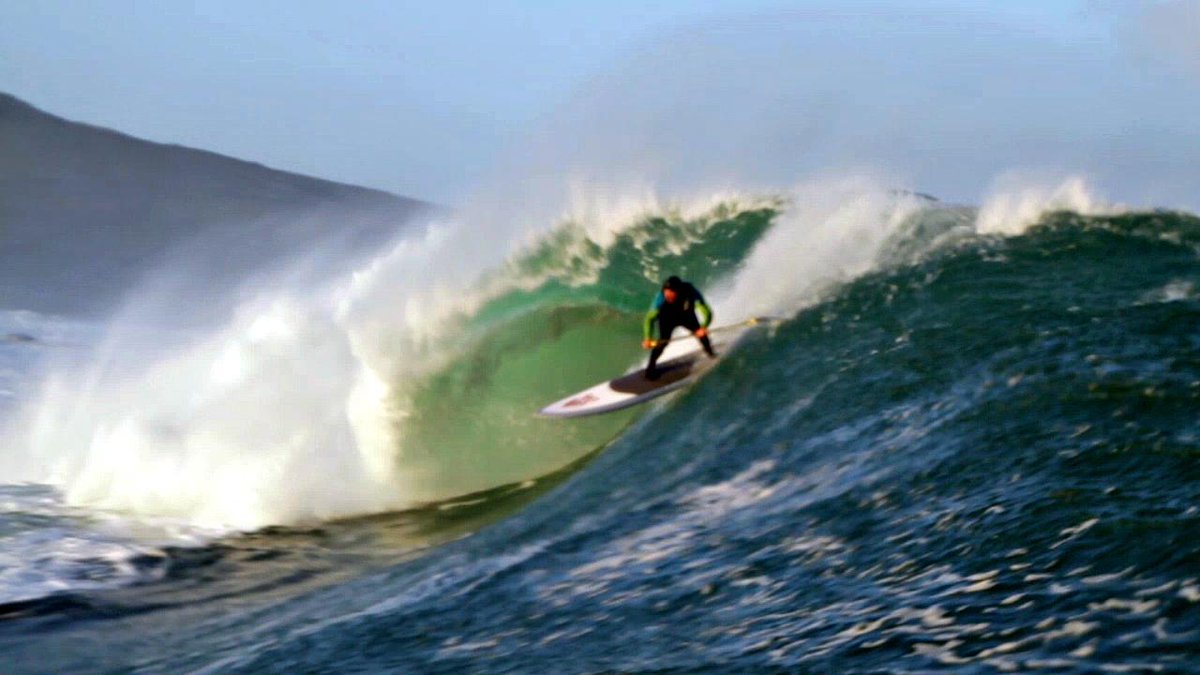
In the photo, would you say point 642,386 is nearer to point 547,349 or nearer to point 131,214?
point 547,349

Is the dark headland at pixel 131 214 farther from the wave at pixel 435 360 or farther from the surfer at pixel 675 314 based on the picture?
the surfer at pixel 675 314

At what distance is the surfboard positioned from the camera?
38.9ft

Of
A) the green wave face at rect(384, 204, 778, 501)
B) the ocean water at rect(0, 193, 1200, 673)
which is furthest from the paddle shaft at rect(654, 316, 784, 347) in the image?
the green wave face at rect(384, 204, 778, 501)

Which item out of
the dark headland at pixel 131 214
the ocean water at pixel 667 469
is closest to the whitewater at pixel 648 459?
the ocean water at pixel 667 469

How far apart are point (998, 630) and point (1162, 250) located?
7.16m

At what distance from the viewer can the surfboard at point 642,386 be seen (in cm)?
1185

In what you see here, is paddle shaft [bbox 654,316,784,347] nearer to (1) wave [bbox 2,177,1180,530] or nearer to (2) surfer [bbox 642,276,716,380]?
(2) surfer [bbox 642,276,716,380]

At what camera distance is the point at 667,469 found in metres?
9.94

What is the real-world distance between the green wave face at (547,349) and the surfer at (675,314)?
1.08 m

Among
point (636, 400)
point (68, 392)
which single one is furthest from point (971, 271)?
point (68, 392)

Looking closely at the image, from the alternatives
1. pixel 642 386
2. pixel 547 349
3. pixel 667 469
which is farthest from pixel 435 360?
pixel 667 469

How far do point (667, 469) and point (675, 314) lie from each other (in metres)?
2.08

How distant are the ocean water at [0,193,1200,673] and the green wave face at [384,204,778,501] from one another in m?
0.04

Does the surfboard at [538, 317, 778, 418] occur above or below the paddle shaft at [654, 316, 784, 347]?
below
